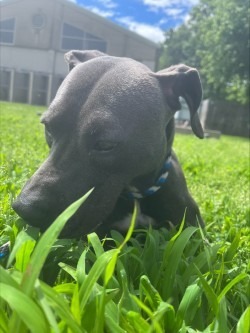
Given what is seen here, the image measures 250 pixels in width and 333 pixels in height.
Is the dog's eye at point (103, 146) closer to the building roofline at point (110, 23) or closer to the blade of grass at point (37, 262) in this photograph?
the blade of grass at point (37, 262)

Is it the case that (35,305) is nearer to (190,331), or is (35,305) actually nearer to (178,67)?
(190,331)

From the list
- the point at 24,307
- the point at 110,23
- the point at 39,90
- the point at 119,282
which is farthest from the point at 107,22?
the point at 24,307

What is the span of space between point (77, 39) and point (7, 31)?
1.82 m

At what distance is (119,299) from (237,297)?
1.65 feet

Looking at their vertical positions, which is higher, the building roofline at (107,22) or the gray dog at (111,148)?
the building roofline at (107,22)

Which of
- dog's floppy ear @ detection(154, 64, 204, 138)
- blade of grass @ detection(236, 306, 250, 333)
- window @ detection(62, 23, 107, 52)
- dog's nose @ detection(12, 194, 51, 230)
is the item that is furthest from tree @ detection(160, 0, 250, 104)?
blade of grass @ detection(236, 306, 250, 333)

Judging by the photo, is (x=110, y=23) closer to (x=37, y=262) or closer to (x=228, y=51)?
(x=37, y=262)

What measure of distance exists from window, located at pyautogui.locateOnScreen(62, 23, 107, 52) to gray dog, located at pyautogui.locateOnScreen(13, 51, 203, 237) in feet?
18.6

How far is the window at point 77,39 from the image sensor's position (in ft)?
25.1

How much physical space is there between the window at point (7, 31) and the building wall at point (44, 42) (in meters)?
0.03

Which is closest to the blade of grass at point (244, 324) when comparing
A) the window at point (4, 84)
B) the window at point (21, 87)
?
the window at point (4, 84)

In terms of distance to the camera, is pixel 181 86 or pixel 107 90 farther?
pixel 181 86

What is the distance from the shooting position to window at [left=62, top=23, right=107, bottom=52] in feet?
25.1

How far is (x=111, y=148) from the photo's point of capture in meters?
1.78
